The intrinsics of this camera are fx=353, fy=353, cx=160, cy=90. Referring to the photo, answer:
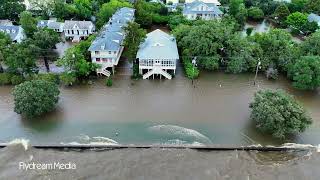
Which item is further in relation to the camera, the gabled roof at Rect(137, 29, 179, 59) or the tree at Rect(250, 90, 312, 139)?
the gabled roof at Rect(137, 29, 179, 59)

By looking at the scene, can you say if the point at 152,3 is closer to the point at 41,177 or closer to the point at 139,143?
the point at 139,143

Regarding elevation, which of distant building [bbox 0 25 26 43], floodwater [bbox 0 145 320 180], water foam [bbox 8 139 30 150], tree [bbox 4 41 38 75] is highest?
distant building [bbox 0 25 26 43]

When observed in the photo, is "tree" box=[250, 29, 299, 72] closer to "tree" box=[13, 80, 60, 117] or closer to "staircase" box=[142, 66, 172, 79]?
"staircase" box=[142, 66, 172, 79]

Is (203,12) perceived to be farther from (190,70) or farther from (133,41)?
(133,41)

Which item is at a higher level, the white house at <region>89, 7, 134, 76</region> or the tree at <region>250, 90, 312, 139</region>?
the white house at <region>89, 7, 134, 76</region>

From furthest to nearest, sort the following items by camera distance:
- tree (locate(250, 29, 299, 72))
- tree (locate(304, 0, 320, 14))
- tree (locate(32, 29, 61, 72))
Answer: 1. tree (locate(304, 0, 320, 14))
2. tree (locate(32, 29, 61, 72))
3. tree (locate(250, 29, 299, 72))

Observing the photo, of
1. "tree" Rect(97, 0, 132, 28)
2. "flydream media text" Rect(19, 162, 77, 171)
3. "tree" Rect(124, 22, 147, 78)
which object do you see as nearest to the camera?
"flydream media text" Rect(19, 162, 77, 171)

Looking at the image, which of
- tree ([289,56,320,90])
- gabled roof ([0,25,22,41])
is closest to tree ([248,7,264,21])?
tree ([289,56,320,90])
